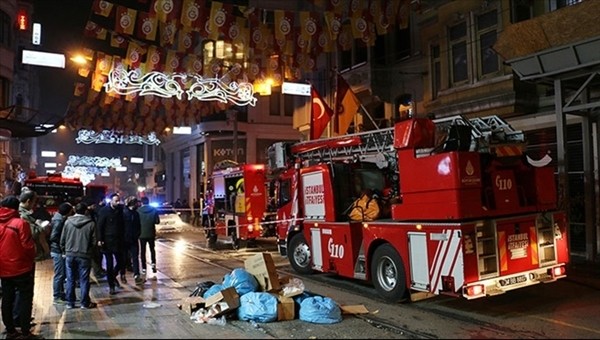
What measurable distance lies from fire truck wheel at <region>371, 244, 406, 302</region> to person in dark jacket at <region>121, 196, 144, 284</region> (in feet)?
17.6

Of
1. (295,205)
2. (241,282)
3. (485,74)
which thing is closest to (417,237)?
(241,282)

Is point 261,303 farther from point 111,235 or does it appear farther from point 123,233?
point 123,233

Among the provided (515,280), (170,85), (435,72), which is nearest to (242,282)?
(515,280)

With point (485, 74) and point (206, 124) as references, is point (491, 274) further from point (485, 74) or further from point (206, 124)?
point (206, 124)

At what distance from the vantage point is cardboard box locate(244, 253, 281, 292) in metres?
8.19

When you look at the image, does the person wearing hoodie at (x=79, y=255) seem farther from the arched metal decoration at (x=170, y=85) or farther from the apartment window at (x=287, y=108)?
the apartment window at (x=287, y=108)

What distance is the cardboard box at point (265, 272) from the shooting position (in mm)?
8188

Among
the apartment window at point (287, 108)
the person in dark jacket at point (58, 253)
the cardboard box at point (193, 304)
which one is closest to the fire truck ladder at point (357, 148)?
the cardboard box at point (193, 304)

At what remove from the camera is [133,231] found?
37.4 feet

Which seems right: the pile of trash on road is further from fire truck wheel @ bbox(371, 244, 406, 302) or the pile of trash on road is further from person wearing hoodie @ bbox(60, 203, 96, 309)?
person wearing hoodie @ bbox(60, 203, 96, 309)

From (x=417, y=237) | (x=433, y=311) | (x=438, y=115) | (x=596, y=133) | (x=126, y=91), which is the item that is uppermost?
(x=126, y=91)

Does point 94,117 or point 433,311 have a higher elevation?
point 94,117

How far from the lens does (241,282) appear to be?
816cm

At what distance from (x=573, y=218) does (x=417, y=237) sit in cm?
851
